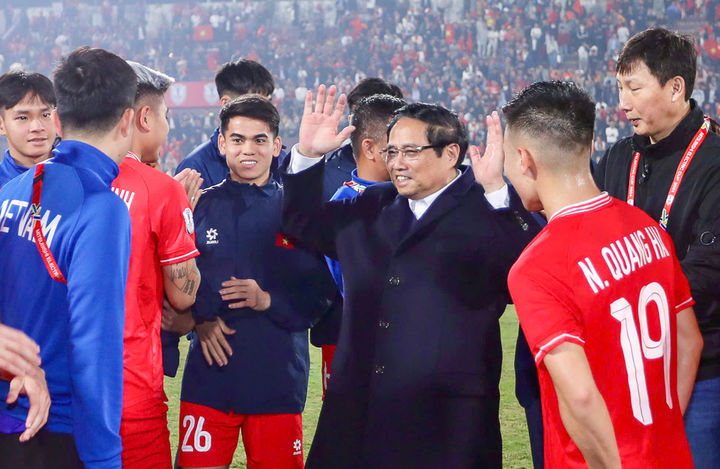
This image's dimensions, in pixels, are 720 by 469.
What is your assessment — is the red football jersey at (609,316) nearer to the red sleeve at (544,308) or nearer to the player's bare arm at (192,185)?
the red sleeve at (544,308)

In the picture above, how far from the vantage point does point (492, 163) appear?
3164 millimetres

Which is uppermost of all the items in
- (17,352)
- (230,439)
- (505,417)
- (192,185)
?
(192,185)

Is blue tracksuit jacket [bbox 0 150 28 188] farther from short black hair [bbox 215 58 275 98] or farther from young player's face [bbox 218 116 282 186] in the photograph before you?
short black hair [bbox 215 58 275 98]

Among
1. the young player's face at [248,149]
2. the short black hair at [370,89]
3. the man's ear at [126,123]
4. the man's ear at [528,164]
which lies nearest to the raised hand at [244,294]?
the young player's face at [248,149]

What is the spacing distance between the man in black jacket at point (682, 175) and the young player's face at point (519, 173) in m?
0.97

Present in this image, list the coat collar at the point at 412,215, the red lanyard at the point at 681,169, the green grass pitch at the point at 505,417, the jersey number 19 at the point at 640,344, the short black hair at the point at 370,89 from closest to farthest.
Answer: the jersey number 19 at the point at 640,344 → the coat collar at the point at 412,215 → the red lanyard at the point at 681,169 → the green grass pitch at the point at 505,417 → the short black hair at the point at 370,89

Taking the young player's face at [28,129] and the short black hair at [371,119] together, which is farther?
the young player's face at [28,129]

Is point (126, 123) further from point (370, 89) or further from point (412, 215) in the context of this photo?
point (370, 89)

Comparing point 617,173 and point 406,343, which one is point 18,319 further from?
point 617,173

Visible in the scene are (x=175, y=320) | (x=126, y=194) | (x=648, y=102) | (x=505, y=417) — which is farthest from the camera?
(x=505, y=417)


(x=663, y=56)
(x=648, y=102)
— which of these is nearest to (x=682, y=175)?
(x=648, y=102)

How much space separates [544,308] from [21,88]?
3.55 meters

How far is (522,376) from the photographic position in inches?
146

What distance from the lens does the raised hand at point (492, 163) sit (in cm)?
309
